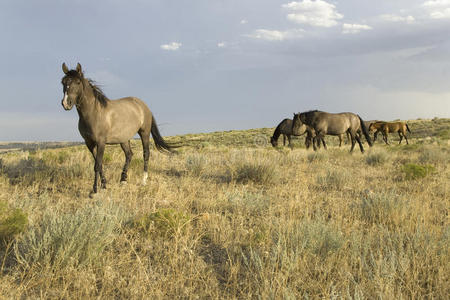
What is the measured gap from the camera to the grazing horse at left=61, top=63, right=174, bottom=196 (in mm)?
5071

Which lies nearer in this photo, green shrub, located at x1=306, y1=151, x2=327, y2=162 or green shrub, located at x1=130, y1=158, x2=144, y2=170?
green shrub, located at x1=130, y1=158, x2=144, y2=170

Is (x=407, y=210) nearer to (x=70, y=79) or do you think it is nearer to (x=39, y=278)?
(x=39, y=278)

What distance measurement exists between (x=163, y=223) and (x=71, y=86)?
318cm

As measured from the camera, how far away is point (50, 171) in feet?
22.0

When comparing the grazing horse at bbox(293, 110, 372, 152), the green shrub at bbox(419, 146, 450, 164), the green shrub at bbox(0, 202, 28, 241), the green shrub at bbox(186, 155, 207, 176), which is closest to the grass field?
the green shrub at bbox(0, 202, 28, 241)

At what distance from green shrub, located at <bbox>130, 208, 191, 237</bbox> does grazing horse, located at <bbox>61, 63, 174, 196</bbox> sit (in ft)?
7.79

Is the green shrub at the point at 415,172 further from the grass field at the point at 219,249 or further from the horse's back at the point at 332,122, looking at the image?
the horse's back at the point at 332,122

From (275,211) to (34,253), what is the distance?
3.23 meters

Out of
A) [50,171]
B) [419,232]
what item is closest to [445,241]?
[419,232]

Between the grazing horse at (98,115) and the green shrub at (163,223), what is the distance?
2.37 meters

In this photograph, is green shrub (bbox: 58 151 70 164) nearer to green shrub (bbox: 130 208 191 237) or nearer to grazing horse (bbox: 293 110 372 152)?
green shrub (bbox: 130 208 191 237)

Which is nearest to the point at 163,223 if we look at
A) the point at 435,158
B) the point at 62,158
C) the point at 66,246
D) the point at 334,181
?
the point at 66,246

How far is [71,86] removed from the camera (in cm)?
495

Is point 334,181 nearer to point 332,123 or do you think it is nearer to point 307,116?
point 332,123
